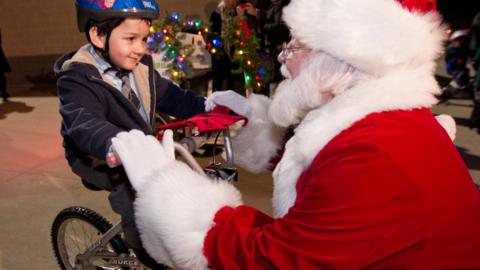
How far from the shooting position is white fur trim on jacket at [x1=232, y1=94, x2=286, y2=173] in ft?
6.44

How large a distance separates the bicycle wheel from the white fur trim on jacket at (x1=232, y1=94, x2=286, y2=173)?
2.40 feet

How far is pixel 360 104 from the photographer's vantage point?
1191 mm

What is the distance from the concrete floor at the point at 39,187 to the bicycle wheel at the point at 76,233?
32 centimetres

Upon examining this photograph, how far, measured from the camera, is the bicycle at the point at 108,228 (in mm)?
1755

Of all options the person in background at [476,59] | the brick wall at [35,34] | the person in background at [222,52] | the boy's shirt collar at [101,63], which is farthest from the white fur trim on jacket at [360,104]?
the brick wall at [35,34]

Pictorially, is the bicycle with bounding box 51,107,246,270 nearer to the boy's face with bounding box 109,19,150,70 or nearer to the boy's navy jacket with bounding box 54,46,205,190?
the boy's navy jacket with bounding box 54,46,205,190

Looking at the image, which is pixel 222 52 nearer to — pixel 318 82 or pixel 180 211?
pixel 318 82

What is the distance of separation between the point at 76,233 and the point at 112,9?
4.33ft

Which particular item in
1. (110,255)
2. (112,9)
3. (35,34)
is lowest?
(35,34)

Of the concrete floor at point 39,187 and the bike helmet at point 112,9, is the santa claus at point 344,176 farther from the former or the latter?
the concrete floor at point 39,187

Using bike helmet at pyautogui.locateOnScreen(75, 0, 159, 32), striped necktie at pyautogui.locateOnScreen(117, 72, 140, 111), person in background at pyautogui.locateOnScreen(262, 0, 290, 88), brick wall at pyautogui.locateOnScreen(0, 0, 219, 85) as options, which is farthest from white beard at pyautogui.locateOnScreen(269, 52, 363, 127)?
brick wall at pyautogui.locateOnScreen(0, 0, 219, 85)

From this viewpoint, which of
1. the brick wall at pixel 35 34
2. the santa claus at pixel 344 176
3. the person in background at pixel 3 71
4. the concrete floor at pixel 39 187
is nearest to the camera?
the santa claus at pixel 344 176

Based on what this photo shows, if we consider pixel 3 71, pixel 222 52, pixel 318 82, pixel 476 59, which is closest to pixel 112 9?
pixel 318 82

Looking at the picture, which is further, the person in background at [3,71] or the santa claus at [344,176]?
the person in background at [3,71]
